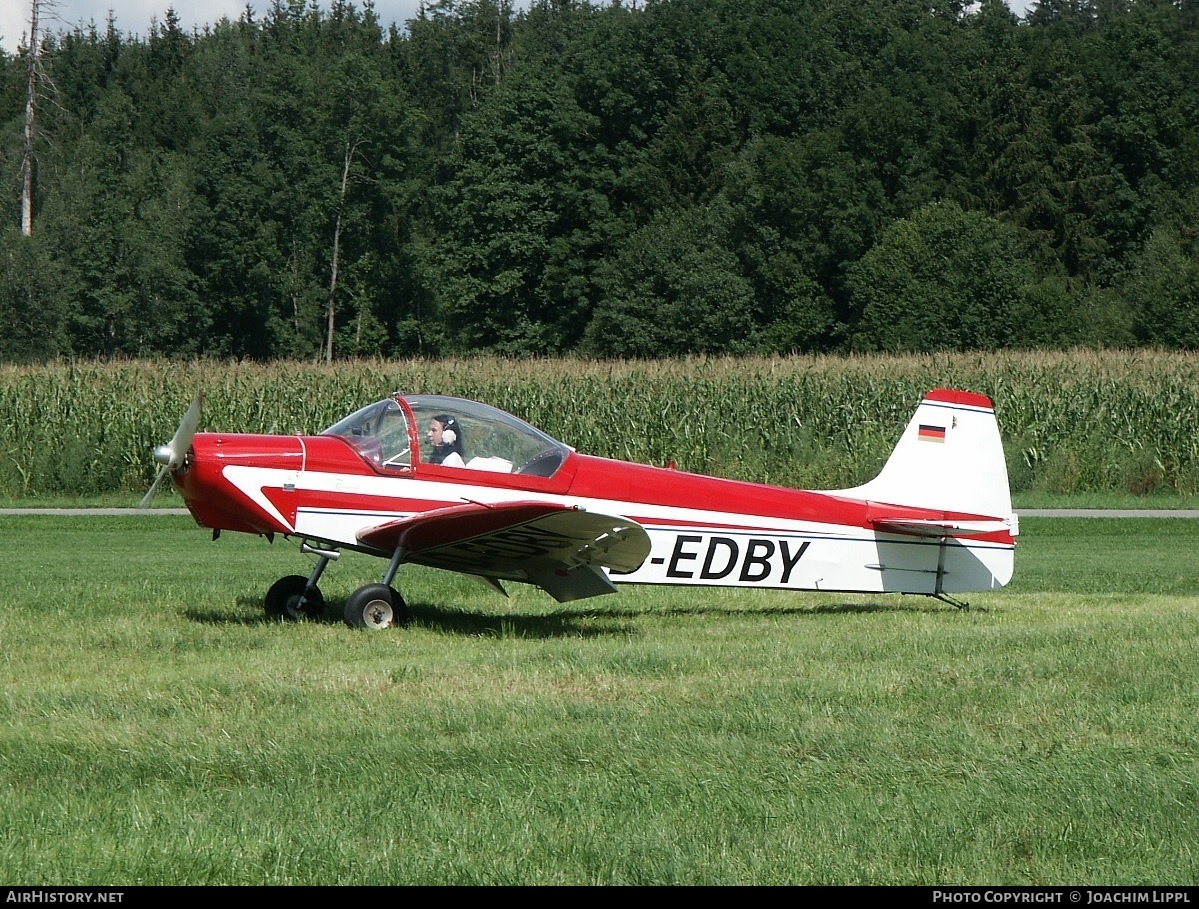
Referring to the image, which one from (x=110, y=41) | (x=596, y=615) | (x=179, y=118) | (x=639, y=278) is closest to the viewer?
(x=596, y=615)

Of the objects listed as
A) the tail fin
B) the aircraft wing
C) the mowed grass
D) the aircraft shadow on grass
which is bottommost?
the aircraft shadow on grass

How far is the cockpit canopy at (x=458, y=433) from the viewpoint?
9.95 m

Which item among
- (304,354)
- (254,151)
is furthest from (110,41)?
(304,354)

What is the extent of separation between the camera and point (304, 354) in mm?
71812

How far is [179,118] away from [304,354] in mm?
33440

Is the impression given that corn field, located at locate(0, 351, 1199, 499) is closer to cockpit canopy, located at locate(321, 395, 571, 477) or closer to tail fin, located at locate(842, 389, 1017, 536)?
tail fin, located at locate(842, 389, 1017, 536)

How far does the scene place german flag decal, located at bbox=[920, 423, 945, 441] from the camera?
36.0 ft

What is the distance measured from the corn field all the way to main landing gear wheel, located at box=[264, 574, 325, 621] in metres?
14.1

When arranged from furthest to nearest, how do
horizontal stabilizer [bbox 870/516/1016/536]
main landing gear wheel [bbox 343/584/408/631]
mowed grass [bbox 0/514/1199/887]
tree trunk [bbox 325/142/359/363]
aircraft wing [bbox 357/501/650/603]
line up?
tree trunk [bbox 325/142/359/363]
horizontal stabilizer [bbox 870/516/1016/536]
main landing gear wheel [bbox 343/584/408/631]
aircraft wing [bbox 357/501/650/603]
mowed grass [bbox 0/514/1199/887]

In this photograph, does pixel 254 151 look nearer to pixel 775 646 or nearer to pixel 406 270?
pixel 406 270

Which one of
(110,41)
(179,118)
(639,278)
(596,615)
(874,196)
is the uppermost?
(110,41)

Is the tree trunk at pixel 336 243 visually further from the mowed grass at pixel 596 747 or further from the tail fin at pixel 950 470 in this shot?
the tail fin at pixel 950 470

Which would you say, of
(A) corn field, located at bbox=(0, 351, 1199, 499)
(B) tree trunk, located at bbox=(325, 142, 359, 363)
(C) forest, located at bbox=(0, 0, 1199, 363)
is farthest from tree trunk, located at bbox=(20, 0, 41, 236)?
(A) corn field, located at bbox=(0, 351, 1199, 499)

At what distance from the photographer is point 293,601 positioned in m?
10.3
